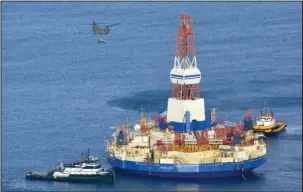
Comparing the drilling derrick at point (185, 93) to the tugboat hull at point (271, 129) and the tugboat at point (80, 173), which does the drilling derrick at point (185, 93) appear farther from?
the tugboat hull at point (271, 129)

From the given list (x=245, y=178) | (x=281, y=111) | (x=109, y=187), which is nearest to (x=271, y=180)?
(x=245, y=178)

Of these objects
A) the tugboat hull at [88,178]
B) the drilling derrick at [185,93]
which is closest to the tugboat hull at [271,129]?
the drilling derrick at [185,93]

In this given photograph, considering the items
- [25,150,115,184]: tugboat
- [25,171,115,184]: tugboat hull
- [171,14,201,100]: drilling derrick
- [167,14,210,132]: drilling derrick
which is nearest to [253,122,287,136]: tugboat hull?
[167,14,210,132]: drilling derrick

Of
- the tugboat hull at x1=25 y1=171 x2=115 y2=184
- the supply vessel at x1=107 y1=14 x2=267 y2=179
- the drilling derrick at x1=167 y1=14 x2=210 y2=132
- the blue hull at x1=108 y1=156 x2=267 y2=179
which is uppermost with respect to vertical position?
the drilling derrick at x1=167 y1=14 x2=210 y2=132

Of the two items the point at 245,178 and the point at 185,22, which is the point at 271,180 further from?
the point at 185,22

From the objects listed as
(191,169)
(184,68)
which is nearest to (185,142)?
(191,169)

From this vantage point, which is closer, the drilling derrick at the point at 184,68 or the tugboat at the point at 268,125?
the drilling derrick at the point at 184,68

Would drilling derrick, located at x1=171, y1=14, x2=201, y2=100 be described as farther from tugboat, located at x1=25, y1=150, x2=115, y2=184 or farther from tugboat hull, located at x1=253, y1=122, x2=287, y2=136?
tugboat hull, located at x1=253, y1=122, x2=287, y2=136
